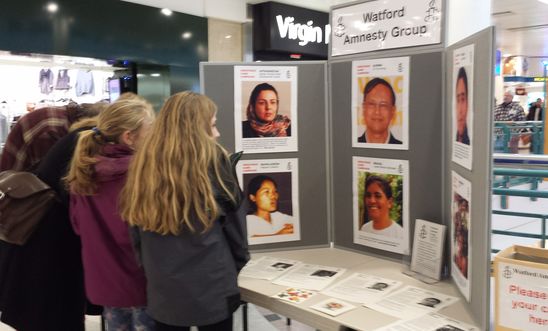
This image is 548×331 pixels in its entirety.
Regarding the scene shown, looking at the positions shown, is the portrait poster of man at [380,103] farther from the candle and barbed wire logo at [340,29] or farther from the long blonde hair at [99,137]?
the long blonde hair at [99,137]

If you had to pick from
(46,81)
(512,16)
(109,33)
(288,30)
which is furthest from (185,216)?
(512,16)

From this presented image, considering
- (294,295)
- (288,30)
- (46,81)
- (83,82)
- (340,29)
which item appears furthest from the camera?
(288,30)

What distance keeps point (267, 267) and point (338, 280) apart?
359 millimetres

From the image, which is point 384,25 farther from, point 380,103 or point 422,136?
point 422,136

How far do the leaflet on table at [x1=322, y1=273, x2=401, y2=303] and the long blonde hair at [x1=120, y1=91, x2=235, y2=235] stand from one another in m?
0.58

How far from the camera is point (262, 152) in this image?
8.34 feet

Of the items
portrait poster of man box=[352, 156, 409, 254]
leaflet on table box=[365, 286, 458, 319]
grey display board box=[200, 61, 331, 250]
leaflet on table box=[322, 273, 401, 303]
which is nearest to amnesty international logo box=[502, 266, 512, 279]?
leaflet on table box=[365, 286, 458, 319]

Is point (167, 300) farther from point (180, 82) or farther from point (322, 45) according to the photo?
point (322, 45)

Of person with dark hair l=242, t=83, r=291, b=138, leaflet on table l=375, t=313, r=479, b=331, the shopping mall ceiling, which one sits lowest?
leaflet on table l=375, t=313, r=479, b=331

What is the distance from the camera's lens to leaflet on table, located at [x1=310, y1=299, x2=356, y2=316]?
5.80 feet

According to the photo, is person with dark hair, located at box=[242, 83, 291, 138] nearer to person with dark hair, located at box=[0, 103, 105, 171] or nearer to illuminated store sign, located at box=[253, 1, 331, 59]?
person with dark hair, located at box=[0, 103, 105, 171]

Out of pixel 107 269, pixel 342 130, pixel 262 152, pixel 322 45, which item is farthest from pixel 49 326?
pixel 322 45

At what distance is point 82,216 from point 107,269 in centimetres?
24

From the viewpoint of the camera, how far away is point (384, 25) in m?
2.26
